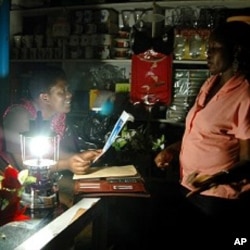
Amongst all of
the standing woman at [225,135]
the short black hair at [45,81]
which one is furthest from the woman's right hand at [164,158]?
the short black hair at [45,81]

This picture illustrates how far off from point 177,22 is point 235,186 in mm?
1759

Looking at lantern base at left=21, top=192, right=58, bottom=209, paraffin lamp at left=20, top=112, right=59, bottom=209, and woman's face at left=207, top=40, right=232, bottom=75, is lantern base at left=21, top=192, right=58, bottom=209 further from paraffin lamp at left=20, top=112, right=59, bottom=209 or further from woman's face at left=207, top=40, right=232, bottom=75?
woman's face at left=207, top=40, right=232, bottom=75

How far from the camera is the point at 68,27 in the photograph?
3.05 meters

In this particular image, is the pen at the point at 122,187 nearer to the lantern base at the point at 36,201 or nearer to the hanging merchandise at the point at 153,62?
the lantern base at the point at 36,201

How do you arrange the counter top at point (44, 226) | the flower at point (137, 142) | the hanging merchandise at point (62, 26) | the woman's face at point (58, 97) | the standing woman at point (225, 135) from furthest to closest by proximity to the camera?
the hanging merchandise at point (62, 26)
the flower at point (137, 142)
the woman's face at point (58, 97)
the standing woman at point (225, 135)
the counter top at point (44, 226)

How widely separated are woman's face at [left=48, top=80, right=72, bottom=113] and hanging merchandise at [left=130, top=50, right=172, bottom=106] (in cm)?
103

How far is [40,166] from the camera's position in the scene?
1250mm

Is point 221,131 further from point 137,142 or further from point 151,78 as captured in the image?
point 151,78

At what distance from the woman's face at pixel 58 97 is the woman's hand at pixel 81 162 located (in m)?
0.48

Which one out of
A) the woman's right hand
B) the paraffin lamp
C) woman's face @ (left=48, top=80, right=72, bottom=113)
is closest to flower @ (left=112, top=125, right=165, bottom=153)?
woman's face @ (left=48, top=80, right=72, bottom=113)

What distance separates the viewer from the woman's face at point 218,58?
150 cm

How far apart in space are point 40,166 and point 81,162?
0.82ft

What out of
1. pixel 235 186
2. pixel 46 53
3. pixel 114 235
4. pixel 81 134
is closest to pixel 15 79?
pixel 46 53

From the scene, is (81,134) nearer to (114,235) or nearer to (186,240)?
(114,235)
